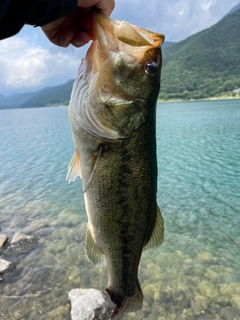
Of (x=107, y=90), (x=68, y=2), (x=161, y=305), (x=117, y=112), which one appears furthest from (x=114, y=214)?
(x=161, y=305)

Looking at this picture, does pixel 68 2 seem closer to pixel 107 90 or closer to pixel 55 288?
pixel 107 90

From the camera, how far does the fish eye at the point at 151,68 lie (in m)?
2.51

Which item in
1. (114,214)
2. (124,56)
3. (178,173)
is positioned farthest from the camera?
(178,173)

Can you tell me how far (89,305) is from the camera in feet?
24.3

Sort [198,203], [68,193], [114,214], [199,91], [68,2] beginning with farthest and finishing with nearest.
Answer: [199,91], [68,193], [198,203], [114,214], [68,2]

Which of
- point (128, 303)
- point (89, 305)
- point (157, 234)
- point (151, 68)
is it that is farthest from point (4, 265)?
point (151, 68)

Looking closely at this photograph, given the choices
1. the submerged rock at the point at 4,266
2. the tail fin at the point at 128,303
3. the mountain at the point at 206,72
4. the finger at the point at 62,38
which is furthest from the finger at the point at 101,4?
the mountain at the point at 206,72

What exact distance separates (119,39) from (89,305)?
6785mm

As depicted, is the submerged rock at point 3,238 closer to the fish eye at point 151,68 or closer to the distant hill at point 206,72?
the fish eye at point 151,68

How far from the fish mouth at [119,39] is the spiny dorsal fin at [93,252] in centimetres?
174

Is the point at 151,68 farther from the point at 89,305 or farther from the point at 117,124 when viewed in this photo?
the point at 89,305

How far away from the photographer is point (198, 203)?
1465 cm

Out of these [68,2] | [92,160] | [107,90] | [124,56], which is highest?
[68,2]

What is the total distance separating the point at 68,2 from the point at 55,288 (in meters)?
8.11
